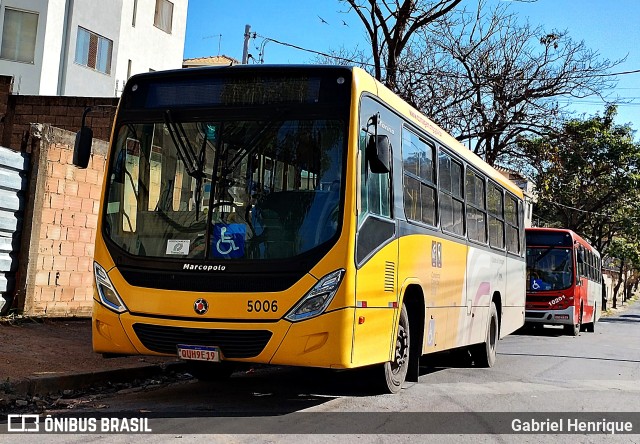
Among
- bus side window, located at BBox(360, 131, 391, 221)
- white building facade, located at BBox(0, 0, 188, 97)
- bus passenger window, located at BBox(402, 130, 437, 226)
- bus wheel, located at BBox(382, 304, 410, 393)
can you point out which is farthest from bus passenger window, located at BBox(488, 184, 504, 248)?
white building facade, located at BBox(0, 0, 188, 97)

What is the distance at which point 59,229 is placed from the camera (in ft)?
38.5

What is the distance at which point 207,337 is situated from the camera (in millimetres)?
6820

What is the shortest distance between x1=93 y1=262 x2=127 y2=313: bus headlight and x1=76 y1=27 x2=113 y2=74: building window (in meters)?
22.7

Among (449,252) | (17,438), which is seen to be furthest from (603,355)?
(17,438)

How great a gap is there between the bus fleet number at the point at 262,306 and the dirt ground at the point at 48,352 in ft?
8.25

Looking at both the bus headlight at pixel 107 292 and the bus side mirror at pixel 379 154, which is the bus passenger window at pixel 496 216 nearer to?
the bus side mirror at pixel 379 154

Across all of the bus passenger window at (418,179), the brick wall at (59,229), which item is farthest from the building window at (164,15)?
the bus passenger window at (418,179)

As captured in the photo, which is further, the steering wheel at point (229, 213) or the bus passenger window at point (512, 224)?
the bus passenger window at point (512, 224)

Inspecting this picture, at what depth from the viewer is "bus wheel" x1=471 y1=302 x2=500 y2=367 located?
12.4m

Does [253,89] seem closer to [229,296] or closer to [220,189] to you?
[220,189]

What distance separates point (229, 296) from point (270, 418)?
117 cm

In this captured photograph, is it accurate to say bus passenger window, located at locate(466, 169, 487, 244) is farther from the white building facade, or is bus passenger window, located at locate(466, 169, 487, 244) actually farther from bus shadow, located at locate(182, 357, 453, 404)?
the white building facade

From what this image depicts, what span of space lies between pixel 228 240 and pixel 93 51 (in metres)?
24.0

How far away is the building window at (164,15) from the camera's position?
3303 centimetres
